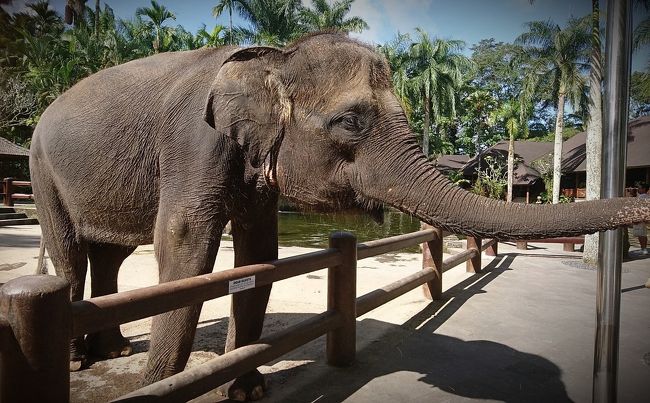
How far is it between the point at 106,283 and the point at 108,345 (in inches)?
19.8

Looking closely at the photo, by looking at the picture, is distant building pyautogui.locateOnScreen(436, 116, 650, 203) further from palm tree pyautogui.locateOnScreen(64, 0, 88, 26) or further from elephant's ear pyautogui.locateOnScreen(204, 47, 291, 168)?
palm tree pyautogui.locateOnScreen(64, 0, 88, 26)

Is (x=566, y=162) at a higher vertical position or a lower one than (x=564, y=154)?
lower

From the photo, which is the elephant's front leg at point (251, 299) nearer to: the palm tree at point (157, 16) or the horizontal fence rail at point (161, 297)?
the horizontal fence rail at point (161, 297)

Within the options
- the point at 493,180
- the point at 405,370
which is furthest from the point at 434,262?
the point at 493,180

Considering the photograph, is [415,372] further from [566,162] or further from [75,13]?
[75,13]

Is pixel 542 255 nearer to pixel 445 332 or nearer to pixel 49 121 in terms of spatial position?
pixel 445 332

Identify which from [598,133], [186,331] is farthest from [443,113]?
[186,331]

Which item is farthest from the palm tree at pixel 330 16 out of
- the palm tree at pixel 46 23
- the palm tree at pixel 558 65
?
the palm tree at pixel 46 23

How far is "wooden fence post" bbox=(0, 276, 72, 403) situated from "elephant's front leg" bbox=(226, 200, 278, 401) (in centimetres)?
144

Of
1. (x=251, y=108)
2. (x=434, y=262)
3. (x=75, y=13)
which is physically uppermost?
(x=75, y=13)

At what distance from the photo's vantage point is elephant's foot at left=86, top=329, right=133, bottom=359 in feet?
12.0

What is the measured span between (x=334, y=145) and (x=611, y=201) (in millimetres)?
1182

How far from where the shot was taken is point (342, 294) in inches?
138

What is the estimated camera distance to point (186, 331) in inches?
94.0
